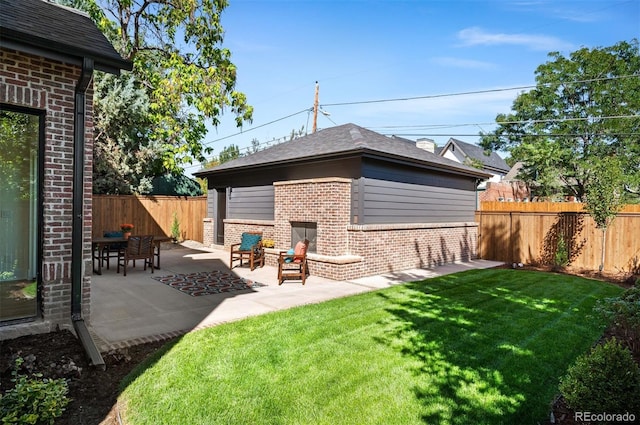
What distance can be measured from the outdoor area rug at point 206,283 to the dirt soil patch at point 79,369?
2.78 metres

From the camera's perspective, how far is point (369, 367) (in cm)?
374

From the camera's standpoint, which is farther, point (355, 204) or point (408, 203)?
point (408, 203)

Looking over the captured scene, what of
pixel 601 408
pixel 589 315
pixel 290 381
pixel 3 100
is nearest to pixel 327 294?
pixel 290 381

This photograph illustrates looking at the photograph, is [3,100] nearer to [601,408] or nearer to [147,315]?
[147,315]

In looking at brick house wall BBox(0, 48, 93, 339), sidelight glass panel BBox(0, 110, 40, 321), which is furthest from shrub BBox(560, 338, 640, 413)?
sidelight glass panel BBox(0, 110, 40, 321)

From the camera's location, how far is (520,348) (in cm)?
438

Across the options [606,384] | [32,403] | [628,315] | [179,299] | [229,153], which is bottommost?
[179,299]

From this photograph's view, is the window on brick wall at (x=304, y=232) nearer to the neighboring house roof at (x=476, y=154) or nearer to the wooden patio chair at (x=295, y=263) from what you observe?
the wooden patio chair at (x=295, y=263)

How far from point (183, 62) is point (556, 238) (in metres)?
12.0

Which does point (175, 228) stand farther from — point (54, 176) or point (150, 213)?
point (54, 176)

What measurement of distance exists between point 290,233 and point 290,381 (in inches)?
272

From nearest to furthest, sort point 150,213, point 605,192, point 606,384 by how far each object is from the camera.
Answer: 1. point 606,384
2. point 605,192
3. point 150,213

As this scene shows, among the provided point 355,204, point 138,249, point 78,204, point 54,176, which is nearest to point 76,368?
point 78,204

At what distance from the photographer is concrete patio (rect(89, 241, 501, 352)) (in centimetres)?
492
